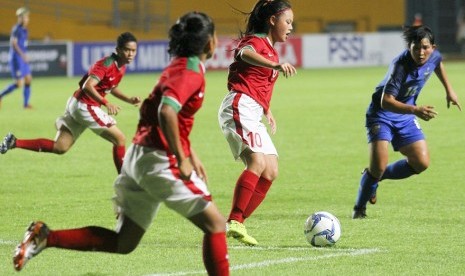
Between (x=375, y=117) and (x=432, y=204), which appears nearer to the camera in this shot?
(x=375, y=117)

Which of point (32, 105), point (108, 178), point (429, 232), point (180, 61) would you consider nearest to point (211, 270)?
point (180, 61)

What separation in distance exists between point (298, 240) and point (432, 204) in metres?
2.60

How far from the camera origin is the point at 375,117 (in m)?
10.2

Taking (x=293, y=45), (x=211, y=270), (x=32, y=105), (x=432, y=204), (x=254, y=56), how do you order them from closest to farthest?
(x=211, y=270), (x=254, y=56), (x=432, y=204), (x=32, y=105), (x=293, y=45)

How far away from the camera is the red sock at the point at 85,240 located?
6.52m

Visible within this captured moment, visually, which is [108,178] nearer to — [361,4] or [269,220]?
[269,220]

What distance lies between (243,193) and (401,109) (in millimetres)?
1631

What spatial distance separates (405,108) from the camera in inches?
369

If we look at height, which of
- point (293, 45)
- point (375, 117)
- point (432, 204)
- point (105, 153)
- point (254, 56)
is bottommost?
point (293, 45)

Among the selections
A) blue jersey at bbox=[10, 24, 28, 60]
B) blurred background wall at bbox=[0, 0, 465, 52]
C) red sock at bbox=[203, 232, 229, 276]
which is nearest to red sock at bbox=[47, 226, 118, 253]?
red sock at bbox=[203, 232, 229, 276]

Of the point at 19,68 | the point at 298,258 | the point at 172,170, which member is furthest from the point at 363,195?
the point at 19,68

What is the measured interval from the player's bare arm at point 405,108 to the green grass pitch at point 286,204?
3.27 feet

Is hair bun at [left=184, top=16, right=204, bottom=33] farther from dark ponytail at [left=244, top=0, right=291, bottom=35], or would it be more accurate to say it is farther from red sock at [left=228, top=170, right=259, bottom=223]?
dark ponytail at [left=244, top=0, right=291, bottom=35]

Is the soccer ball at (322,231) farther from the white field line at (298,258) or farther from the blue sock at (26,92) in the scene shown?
the blue sock at (26,92)
